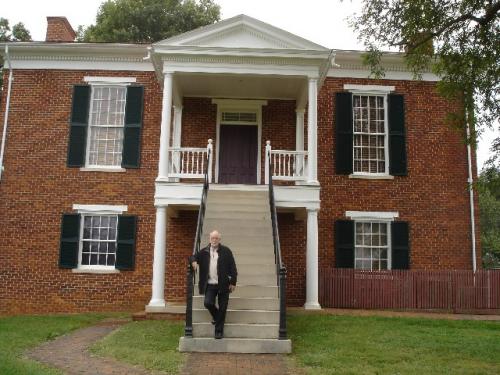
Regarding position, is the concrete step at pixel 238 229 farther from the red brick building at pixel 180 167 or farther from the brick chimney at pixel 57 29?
the brick chimney at pixel 57 29

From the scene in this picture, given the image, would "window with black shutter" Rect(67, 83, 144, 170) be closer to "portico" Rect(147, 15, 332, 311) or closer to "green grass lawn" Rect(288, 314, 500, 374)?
"portico" Rect(147, 15, 332, 311)

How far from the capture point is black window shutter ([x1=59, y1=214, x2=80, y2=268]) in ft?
49.5

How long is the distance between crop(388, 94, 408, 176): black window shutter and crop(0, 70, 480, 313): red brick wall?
0.79ft

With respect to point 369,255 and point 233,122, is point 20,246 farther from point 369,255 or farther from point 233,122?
point 369,255

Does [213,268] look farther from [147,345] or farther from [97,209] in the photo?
[97,209]

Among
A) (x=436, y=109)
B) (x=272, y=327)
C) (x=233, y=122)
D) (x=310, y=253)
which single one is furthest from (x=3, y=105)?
(x=436, y=109)

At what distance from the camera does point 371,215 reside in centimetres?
1563

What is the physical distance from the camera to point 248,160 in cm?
1602

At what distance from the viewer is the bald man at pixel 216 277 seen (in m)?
9.24

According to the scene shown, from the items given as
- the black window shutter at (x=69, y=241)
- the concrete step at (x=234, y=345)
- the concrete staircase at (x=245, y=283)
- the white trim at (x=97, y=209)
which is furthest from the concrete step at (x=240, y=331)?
the black window shutter at (x=69, y=241)

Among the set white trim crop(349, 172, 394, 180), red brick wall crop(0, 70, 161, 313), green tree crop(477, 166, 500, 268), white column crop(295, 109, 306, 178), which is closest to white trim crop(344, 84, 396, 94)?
white column crop(295, 109, 306, 178)

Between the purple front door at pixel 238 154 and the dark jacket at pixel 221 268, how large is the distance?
6.40 m

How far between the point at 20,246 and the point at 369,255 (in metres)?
9.58

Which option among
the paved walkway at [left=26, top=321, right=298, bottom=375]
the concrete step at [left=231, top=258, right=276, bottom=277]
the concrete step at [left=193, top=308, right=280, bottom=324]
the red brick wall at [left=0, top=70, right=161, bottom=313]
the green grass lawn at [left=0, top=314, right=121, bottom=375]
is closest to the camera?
the green grass lawn at [left=0, top=314, right=121, bottom=375]
